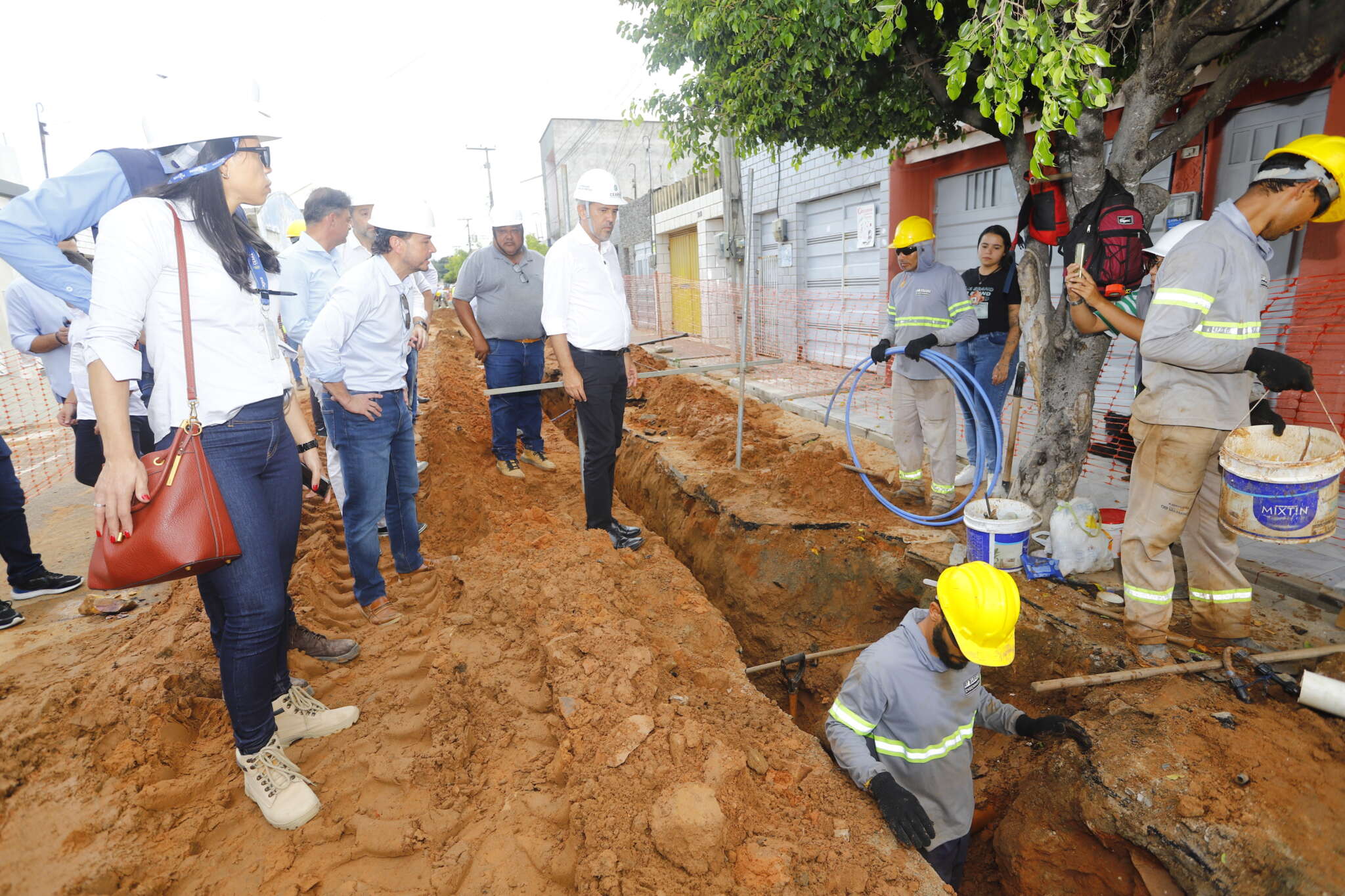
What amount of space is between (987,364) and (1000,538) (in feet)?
6.59

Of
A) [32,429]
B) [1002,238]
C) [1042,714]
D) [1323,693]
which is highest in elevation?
[1002,238]

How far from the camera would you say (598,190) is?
12.4ft

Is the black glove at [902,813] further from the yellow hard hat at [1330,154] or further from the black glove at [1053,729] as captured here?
the yellow hard hat at [1330,154]

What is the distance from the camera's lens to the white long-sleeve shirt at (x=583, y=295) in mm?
3826

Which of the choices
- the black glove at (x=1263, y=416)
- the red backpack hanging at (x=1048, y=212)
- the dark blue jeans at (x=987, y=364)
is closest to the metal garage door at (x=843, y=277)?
the dark blue jeans at (x=987, y=364)

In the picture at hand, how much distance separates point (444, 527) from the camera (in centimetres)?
487

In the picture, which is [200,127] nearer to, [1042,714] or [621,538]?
[621,538]

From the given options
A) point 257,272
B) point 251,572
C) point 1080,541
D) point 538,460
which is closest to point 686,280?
point 538,460

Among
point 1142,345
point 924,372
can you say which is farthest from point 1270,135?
point 1142,345

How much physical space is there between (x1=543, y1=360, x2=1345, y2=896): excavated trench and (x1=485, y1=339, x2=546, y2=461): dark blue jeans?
1585 millimetres

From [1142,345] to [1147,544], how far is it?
91cm

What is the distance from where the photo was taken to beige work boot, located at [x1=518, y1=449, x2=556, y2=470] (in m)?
6.14

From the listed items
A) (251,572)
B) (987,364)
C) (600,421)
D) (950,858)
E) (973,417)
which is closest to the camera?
(251,572)

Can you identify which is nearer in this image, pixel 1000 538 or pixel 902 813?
pixel 902 813
